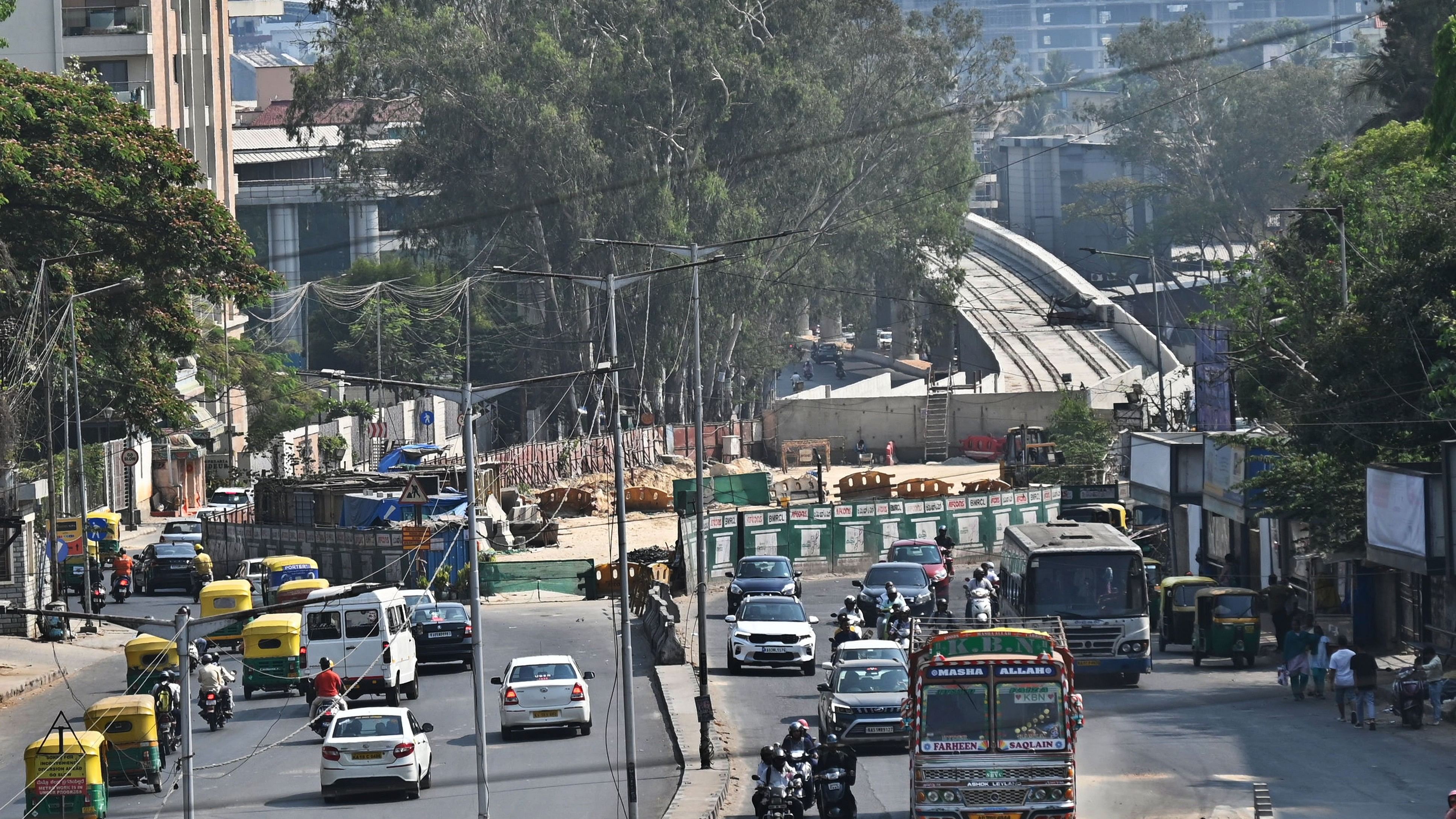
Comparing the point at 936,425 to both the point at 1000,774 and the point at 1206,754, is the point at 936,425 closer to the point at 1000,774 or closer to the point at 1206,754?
the point at 1206,754

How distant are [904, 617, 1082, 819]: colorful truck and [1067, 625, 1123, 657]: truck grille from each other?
1130 cm

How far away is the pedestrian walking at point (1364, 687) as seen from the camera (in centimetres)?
2847

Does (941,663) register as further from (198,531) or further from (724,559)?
(198,531)

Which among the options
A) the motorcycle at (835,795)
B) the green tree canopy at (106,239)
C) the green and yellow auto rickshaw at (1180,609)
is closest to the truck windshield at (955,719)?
the motorcycle at (835,795)

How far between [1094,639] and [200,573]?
26628mm

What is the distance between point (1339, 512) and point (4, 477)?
28429 mm

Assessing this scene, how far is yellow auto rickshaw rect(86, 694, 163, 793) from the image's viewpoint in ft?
90.8

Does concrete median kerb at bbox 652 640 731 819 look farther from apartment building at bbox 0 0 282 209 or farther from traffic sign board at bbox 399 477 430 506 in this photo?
apartment building at bbox 0 0 282 209

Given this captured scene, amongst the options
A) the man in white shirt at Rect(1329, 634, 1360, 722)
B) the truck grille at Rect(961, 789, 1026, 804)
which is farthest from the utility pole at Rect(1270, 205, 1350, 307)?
the truck grille at Rect(961, 789, 1026, 804)

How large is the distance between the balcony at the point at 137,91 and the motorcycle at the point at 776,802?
65020 mm

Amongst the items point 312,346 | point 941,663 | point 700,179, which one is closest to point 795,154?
point 700,179

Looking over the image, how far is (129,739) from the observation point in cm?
2789

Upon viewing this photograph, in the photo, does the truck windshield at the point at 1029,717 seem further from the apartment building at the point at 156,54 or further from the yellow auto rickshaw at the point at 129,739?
the apartment building at the point at 156,54

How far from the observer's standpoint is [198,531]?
60.2 metres
